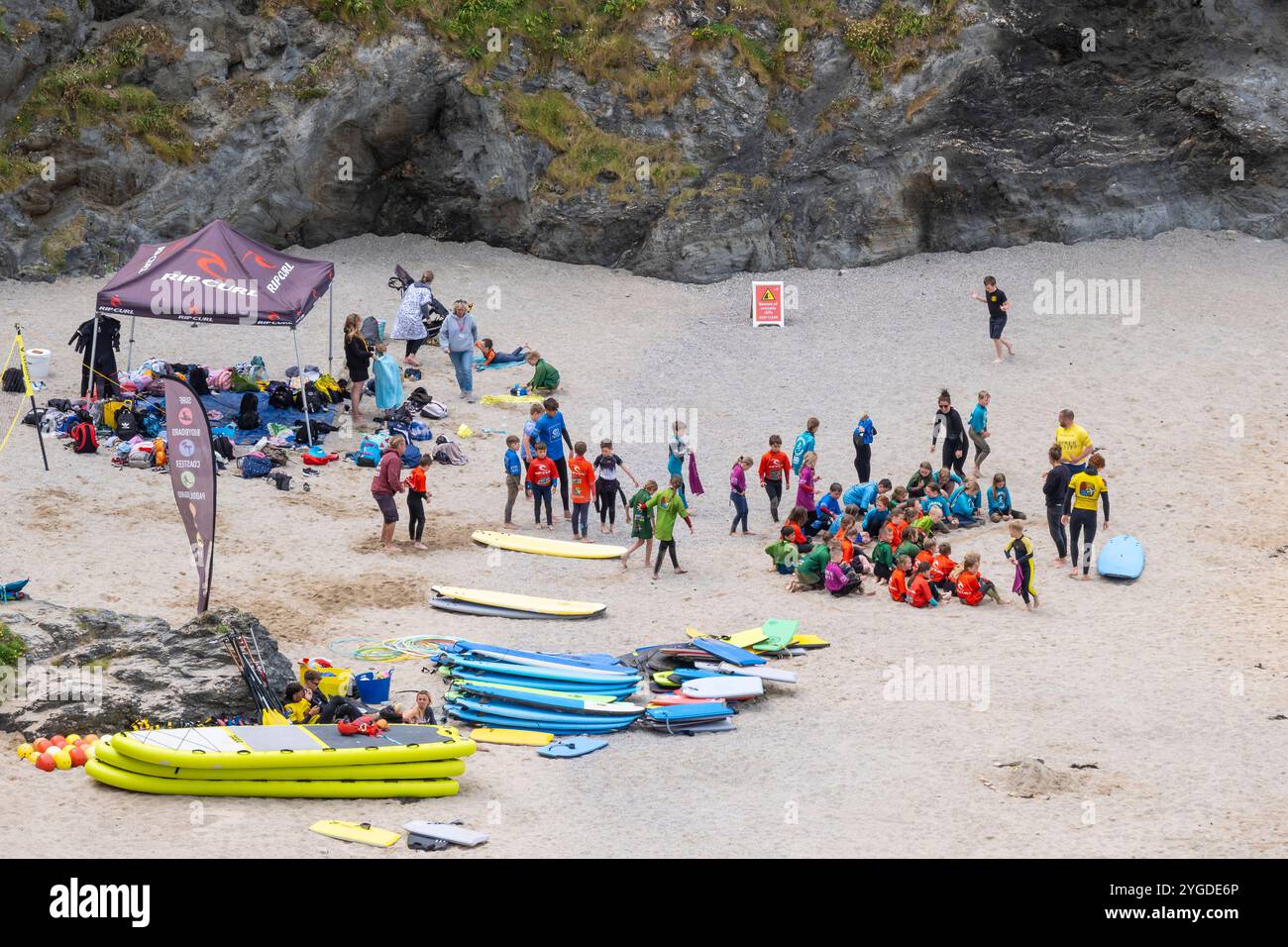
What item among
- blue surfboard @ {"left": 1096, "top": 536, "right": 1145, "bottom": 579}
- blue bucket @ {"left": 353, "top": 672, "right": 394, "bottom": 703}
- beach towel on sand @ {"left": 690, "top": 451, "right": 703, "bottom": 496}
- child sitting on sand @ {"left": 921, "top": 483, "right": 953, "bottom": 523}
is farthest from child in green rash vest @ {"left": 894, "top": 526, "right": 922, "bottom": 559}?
blue bucket @ {"left": 353, "top": 672, "right": 394, "bottom": 703}

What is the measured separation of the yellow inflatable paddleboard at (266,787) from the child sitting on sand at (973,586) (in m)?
7.38

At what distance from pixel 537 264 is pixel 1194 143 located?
13.7 metres

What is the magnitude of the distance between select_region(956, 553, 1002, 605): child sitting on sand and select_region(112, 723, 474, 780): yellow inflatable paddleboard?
273 inches

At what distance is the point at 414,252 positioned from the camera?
3189cm

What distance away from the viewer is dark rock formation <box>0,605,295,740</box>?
44.7ft

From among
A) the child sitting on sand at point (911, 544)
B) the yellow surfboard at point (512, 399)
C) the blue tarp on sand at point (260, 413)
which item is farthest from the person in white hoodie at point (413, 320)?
the child sitting on sand at point (911, 544)

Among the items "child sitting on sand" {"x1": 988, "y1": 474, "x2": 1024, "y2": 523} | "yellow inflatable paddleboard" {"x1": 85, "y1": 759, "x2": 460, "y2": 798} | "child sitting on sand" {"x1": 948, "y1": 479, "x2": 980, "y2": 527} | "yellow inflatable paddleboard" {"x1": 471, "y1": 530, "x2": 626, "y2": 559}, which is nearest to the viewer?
"yellow inflatable paddleboard" {"x1": 85, "y1": 759, "x2": 460, "y2": 798}

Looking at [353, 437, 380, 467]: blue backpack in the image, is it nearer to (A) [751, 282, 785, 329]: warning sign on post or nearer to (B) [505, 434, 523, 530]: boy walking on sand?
(B) [505, 434, 523, 530]: boy walking on sand

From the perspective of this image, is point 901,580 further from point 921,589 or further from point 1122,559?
point 1122,559

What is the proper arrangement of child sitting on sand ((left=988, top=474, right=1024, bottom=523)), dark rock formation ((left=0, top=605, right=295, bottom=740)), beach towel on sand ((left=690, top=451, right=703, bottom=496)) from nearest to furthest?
1. dark rock formation ((left=0, top=605, right=295, bottom=740))
2. child sitting on sand ((left=988, top=474, right=1024, bottom=523))
3. beach towel on sand ((left=690, top=451, right=703, bottom=496))

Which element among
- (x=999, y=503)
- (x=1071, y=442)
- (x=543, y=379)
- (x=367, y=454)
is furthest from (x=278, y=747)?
(x=543, y=379)

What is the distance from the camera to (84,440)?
71.7 ft

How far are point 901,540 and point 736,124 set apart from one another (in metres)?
16.1

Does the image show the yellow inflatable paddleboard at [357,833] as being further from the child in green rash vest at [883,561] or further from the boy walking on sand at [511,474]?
the boy walking on sand at [511,474]
